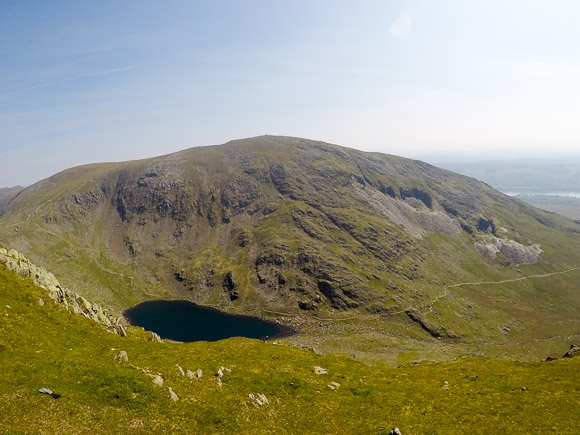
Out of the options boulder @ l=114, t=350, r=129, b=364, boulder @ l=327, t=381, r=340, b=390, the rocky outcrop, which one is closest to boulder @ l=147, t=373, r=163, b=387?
boulder @ l=114, t=350, r=129, b=364

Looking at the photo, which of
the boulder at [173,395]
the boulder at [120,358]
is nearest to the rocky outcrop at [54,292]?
the boulder at [120,358]

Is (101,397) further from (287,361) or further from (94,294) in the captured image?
(94,294)

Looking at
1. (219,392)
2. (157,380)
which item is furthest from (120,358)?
(219,392)

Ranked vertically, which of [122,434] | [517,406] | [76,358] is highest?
[76,358]

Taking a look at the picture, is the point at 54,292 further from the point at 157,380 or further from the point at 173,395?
the point at 173,395

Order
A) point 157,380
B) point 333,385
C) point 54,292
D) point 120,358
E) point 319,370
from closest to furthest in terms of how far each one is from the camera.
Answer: point 157,380 → point 120,358 → point 333,385 → point 319,370 → point 54,292

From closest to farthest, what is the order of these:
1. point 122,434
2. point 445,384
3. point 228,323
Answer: point 122,434
point 445,384
point 228,323

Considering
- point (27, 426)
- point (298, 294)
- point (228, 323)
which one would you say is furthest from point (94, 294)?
point (27, 426)
